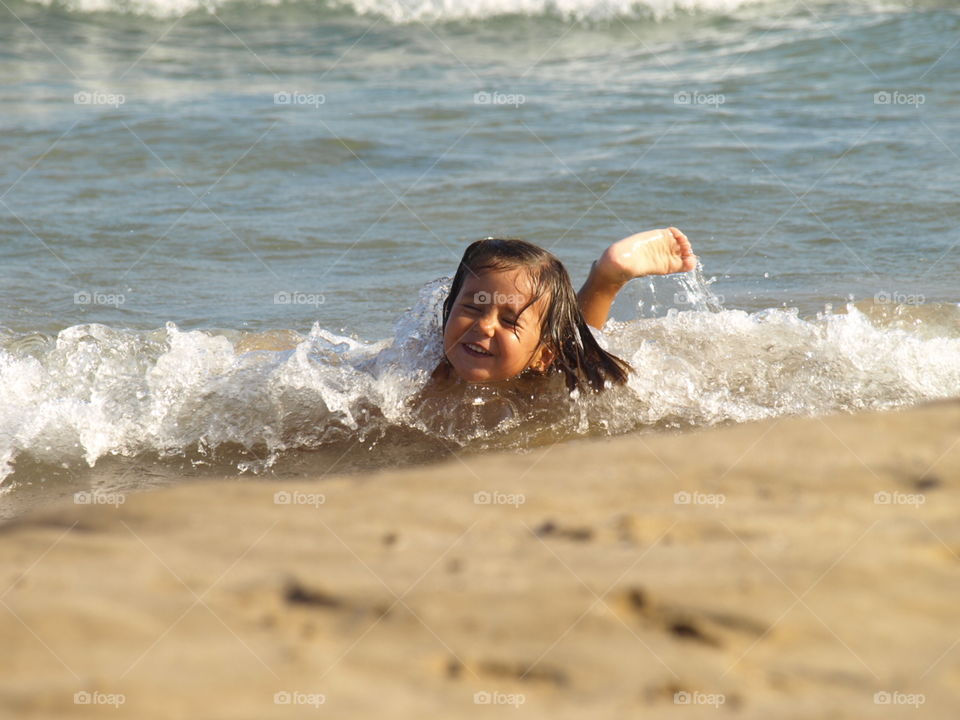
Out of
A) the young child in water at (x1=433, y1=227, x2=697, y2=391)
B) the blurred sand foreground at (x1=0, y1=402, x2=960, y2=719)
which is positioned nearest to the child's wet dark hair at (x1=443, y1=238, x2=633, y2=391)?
the young child in water at (x1=433, y1=227, x2=697, y2=391)

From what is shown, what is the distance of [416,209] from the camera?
7.47 metres

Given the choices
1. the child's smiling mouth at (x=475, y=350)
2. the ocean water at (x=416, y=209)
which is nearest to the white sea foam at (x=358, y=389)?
the ocean water at (x=416, y=209)

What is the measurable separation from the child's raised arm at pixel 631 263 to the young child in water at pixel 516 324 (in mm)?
242

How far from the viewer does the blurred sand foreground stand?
1611 mm

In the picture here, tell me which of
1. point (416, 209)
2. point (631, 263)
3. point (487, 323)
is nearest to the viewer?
point (487, 323)

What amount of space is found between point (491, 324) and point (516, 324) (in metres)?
0.11

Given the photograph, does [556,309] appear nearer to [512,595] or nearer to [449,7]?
[512,595]

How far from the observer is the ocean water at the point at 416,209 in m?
4.32

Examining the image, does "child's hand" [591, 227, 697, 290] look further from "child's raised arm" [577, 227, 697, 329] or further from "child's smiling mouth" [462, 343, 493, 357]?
"child's smiling mouth" [462, 343, 493, 357]

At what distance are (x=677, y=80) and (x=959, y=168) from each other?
355 centimetres

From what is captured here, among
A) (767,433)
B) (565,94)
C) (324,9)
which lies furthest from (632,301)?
(324,9)

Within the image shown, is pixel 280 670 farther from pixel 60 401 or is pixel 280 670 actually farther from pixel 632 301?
pixel 632 301

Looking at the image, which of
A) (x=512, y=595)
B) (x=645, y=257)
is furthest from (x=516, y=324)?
(x=512, y=595)

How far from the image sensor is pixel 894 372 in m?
4.59
